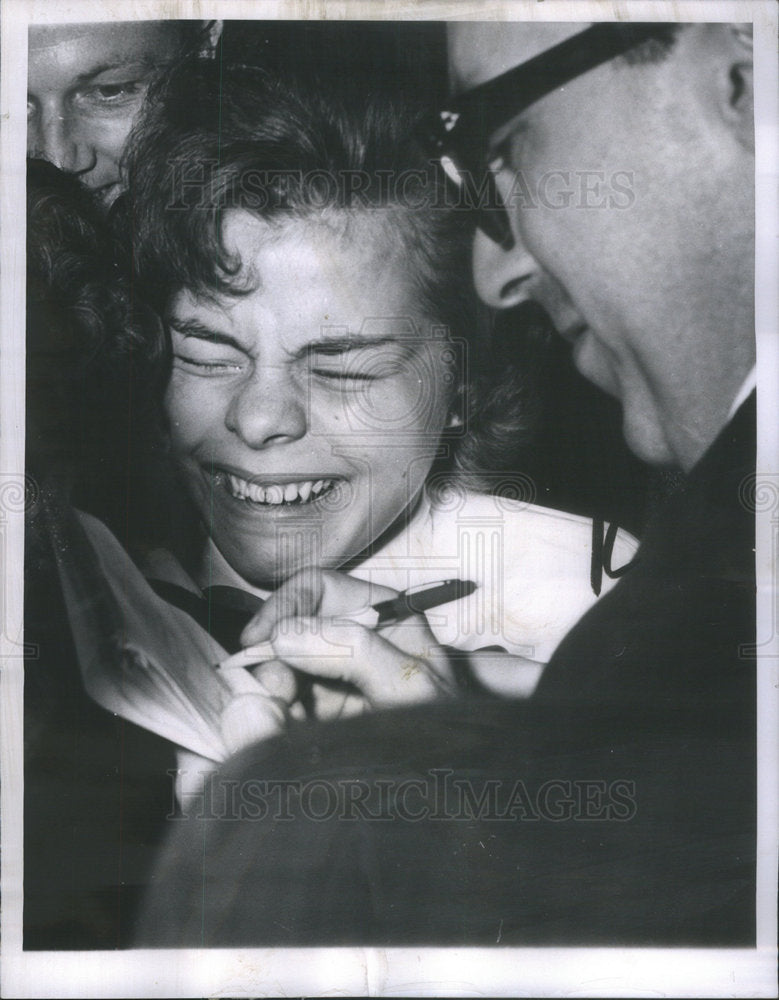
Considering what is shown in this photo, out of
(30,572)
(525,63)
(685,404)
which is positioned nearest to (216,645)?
(30,572)

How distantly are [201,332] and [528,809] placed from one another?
1644 mm

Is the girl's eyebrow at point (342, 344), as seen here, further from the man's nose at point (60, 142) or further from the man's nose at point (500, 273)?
the man's nose at point (60, 142)

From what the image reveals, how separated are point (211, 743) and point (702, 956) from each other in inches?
60.4

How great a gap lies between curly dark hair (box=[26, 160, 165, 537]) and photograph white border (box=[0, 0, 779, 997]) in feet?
0.19

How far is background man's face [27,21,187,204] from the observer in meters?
2.07

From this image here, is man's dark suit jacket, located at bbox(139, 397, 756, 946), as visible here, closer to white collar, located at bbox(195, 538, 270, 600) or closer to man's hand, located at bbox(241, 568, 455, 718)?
man's hand, located at bbox(241, 568, 455, 718)

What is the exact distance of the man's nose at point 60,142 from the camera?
6.79ft

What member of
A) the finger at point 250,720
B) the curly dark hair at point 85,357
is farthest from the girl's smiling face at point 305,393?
the finger at point 250,720

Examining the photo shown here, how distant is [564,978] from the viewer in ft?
6.79

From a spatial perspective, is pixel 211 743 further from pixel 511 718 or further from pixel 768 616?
pixel 768 616

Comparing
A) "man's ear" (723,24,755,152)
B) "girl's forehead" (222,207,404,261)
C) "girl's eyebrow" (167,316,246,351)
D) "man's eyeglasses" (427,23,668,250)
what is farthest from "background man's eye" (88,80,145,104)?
"man's ear" (723,24,755,152)

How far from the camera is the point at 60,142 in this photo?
2078mm

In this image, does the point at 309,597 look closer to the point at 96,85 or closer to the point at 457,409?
the point at 457,409

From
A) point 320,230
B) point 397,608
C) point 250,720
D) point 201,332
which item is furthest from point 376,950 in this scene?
point 320,230
